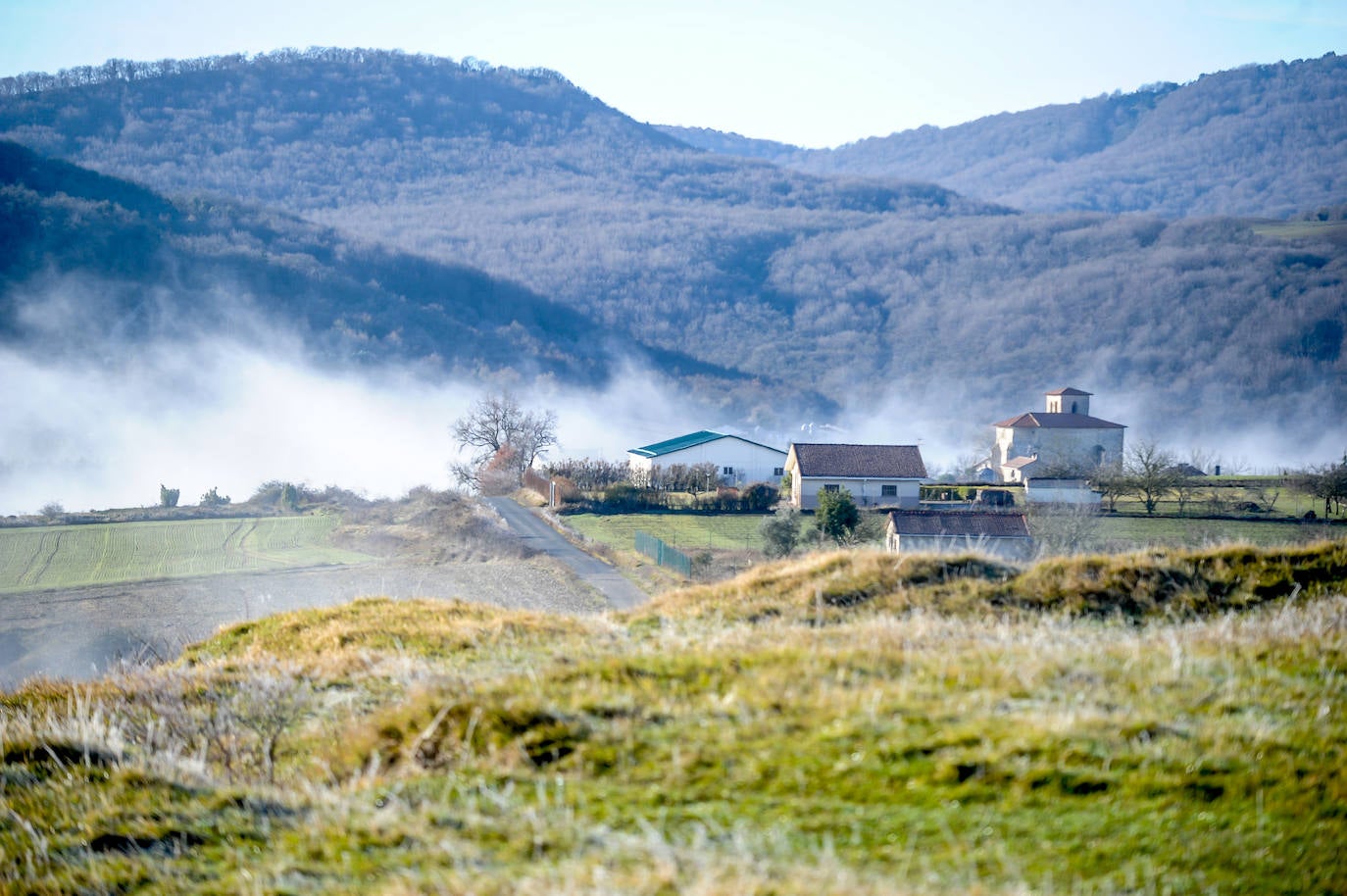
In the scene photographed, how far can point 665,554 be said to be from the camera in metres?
33.2

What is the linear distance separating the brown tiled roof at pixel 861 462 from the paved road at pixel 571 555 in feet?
46.8

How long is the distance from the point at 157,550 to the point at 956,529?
94.0 ft

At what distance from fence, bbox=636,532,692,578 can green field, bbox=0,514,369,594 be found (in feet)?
31.7

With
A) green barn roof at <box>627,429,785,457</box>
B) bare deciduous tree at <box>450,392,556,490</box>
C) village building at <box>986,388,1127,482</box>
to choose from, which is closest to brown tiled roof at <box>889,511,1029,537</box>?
green barn roof at <box>627,429,785,457</box>

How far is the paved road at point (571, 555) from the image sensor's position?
28.1m

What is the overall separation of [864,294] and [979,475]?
107035mm

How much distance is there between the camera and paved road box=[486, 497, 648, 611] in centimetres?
2809

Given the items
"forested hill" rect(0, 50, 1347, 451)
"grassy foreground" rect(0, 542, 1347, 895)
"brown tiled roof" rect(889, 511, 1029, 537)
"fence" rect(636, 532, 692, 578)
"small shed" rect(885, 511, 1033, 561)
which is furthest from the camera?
"forested hill" rect(0, 50, 1347, 451)

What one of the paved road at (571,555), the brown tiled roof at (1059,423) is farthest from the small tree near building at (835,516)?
the brown tiled roof at (1059,423)

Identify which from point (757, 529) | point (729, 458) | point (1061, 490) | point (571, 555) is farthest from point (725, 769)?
point (729, 458)

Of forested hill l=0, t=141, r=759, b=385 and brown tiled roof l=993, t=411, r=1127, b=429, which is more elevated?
forested hill l=0, t=141, r=759, b=385

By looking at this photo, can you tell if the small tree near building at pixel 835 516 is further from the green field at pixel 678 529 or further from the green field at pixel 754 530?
the green field at pixel 678 529

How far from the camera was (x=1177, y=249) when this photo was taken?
171000 millimetres

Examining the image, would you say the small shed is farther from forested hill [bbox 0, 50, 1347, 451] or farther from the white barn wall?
forested hill [bbox 0, 50, 1347, 451]
